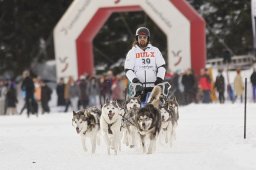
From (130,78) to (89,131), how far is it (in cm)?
97

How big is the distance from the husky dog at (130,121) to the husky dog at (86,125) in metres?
0.44

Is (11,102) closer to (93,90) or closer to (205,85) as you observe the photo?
(93,90)

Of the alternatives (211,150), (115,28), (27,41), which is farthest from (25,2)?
(211,150)

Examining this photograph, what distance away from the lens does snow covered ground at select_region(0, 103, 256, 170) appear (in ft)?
22.4

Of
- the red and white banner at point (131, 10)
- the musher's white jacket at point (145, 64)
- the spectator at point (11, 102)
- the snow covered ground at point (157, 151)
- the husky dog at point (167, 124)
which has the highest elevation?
the red and white banner at point (131, 10)

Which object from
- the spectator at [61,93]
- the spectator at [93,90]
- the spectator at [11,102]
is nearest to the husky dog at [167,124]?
the spectator at [93,90]

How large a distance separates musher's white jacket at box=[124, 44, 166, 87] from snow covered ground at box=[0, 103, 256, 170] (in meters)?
1.04

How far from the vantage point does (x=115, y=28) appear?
3234 cm

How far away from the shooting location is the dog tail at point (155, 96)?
8.24 metres

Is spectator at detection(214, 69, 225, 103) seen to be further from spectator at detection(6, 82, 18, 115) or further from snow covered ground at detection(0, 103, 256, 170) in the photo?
spectator at detection(6, 82, 18, 115)

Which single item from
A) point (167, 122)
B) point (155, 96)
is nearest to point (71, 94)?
point (167, 122)

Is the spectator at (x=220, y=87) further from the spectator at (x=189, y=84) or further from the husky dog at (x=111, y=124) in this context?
the husky dog at (x=111, y=124)

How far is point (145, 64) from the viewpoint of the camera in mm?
8602

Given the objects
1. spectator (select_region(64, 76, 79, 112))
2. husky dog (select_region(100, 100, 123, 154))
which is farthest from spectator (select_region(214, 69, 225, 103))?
husky dog (select_region(100, 100, 123, 154))
